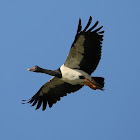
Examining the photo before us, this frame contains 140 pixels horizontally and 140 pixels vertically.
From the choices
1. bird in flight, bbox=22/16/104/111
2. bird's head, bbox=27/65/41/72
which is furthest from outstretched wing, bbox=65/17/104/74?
bird's head, bbox=27/65/41/72

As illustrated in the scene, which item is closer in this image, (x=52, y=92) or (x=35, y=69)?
(x=35, y=69)

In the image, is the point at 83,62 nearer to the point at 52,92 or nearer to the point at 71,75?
the point at 71,75

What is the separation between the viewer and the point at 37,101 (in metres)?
14.5

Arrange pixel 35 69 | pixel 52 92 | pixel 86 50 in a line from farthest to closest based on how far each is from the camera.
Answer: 1. pixel 52 92
2. pixel 35 69
3. pixel 86 50

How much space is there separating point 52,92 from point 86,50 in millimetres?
2432

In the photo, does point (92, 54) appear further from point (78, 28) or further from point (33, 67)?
point (33, 67)

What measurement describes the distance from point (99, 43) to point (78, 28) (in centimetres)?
91

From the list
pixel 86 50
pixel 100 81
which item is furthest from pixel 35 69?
pixel 100 81

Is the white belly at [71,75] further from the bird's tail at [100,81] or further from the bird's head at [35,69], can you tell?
the bird's head at [35,69]

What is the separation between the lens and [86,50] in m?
12.6

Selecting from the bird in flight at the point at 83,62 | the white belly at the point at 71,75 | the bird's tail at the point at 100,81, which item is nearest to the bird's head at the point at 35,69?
the bird in flight at the point at 83,62

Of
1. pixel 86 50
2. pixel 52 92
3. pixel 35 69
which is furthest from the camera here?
pixel 52 92

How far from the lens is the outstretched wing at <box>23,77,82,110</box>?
46.0 feet

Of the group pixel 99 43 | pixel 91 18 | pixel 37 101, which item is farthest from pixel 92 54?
pixel 37 101
